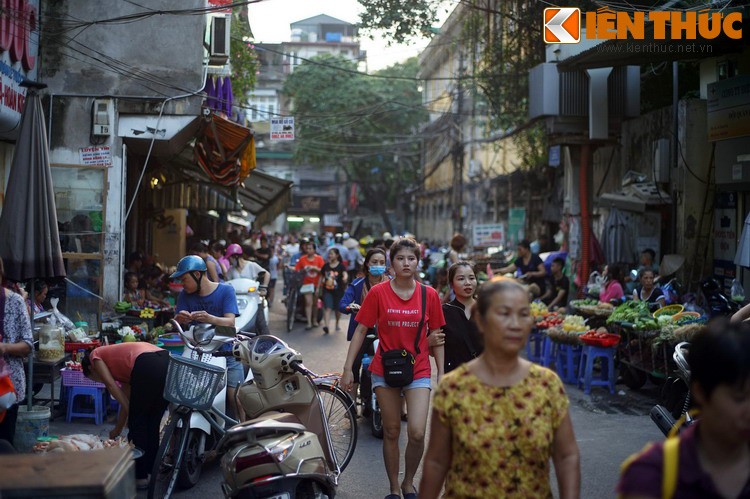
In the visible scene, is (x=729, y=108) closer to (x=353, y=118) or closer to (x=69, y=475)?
(x=69, y=475)

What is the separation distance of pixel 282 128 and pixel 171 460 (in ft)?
61.7

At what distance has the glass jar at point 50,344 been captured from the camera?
8516mm

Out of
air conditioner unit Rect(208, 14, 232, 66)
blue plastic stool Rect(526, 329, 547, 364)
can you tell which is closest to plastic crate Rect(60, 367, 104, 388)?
blue plastic stool Rect(526, 329, 547, 364)

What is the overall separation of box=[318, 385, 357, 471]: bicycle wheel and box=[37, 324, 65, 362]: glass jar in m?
2.94

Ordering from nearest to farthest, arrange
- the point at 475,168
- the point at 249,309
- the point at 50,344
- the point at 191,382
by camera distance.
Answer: the point at 191,382, the point at 50,344, the point at 249,309, the point at 475,168

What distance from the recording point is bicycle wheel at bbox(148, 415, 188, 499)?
602 centimetres

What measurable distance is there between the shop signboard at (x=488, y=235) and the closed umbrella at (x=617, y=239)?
8504 mm

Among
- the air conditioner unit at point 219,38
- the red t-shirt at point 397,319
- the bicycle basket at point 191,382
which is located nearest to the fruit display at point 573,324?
the red t-shirt at point 397,319

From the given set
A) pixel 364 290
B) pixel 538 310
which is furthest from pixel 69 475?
pixel 538 310

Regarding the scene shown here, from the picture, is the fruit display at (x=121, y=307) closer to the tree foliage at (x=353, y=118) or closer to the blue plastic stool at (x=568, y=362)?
the blue plastic stool at (x=568, y=362)

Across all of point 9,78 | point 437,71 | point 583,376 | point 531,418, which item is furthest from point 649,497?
point 437,71

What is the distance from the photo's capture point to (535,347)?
14.3 meters

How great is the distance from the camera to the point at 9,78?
38.5 feet

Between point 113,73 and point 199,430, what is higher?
point 113,73
